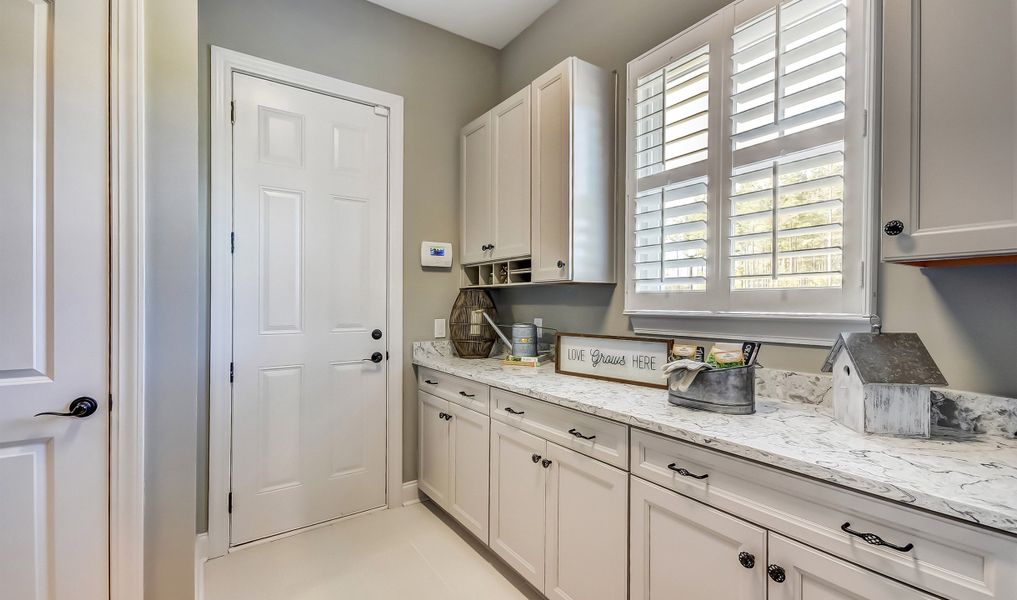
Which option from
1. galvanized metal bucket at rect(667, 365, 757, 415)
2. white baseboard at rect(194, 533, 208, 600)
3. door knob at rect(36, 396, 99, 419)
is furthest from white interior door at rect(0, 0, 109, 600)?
galvanized metal bucket at rect(667, 365, 757, 415)

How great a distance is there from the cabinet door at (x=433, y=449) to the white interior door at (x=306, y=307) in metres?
0.24

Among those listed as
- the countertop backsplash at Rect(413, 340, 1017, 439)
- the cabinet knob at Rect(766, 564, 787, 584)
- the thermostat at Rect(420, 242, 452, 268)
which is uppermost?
the thermostat at Rect(420, 242, 452, 268)

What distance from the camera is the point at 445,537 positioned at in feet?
7.71

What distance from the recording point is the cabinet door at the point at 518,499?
1743mm

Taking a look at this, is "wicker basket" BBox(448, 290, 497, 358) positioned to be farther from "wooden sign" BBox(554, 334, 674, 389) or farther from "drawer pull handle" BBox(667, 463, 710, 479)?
"drawer pull handle" BBox(667, 463, 710, 479)

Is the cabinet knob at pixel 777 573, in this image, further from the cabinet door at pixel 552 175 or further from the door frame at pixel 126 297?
the door frame at pixel 126 297

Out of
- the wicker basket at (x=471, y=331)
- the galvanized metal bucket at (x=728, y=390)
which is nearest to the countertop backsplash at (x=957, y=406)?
the galvanized metal bucket at (x=728, y=390)

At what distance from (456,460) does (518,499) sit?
1.79 feet

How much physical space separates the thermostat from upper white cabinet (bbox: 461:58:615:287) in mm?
476

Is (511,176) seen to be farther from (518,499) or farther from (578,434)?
(518,499)

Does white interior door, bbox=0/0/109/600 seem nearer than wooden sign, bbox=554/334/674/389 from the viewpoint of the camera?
Yes

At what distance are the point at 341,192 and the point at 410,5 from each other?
3.92 feet

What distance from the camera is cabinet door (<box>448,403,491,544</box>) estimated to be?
2.08 meters

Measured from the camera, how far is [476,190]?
9.04 ft
